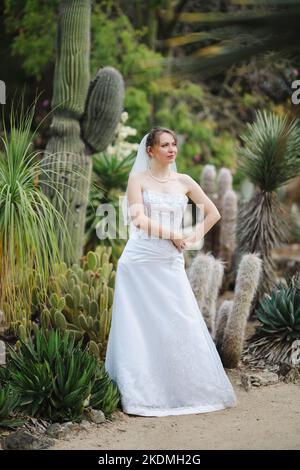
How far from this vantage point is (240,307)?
20.0 feet

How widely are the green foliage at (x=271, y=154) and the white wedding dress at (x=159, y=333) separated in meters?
2.49

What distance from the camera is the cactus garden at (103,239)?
185 inches

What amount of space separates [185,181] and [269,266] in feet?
8.68

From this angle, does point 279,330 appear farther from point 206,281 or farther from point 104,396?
point 104,396

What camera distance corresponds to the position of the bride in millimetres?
5023

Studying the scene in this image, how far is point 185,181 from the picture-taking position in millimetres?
5250

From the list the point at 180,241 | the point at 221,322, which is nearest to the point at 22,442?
the point at 180,241

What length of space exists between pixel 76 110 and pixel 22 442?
381 centimetres

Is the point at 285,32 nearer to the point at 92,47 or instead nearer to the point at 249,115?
the point at 92,47

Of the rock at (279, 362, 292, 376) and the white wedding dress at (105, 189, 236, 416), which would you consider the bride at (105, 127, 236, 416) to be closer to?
the white wedding dress at (105, 189, 236, 416)

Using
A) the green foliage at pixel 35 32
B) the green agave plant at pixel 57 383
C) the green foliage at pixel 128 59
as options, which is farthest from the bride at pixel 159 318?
the green foliage at pixel 35 32

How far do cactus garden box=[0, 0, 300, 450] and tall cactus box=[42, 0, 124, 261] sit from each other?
1cm

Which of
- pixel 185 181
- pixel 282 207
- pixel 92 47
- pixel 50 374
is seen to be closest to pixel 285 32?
pixel 282 207

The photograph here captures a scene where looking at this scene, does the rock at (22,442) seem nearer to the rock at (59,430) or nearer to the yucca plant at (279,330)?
the rock at (59,430)
